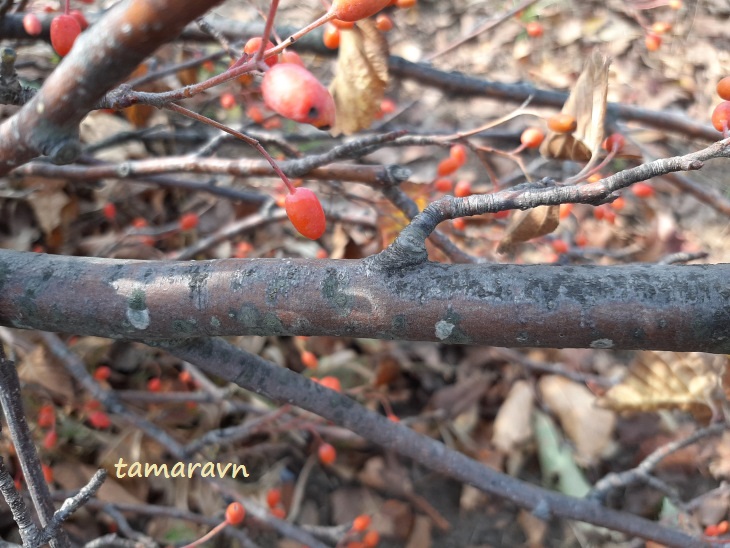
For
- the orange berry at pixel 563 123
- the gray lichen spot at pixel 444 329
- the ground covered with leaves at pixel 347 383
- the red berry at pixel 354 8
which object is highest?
the red berry at pixel 354 8

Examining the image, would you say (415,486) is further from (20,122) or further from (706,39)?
(706,39)

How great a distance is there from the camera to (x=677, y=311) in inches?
24.3

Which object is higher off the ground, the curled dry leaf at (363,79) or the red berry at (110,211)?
the curled dry leaf at (363,79)

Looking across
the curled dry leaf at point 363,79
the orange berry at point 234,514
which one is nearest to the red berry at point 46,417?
the orange berry at point 234,514

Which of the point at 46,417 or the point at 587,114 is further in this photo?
the point at 46,417

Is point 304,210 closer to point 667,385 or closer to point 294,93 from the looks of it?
point 294,93

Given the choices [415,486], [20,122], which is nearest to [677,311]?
[20,122]

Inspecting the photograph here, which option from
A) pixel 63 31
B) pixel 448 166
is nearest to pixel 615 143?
pixel 448 166

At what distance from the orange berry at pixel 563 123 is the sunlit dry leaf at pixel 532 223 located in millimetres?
149

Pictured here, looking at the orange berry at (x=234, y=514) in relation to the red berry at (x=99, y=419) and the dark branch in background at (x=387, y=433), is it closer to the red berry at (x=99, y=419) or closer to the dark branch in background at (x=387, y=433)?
the dark branch in background at (x=387, y=433)

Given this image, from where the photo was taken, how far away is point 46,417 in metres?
1.34

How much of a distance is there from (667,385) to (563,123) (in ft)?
2.40

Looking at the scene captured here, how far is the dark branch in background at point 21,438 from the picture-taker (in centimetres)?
68

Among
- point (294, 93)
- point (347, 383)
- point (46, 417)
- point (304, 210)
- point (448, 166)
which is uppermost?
point (294, 93)
